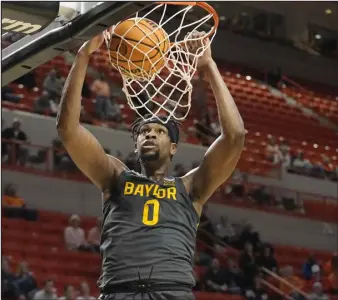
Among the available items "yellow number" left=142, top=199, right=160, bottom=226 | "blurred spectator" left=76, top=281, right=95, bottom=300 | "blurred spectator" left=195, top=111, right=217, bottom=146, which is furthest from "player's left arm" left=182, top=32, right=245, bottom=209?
"blurred spectator" left=195, top=111, right=217, bottom=146

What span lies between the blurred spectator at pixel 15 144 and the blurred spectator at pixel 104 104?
1.54 metres

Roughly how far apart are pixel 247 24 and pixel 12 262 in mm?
11297

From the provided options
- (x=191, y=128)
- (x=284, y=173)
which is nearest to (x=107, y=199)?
(x=191, y=128)

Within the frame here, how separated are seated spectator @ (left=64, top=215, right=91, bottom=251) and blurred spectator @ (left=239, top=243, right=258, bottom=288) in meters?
2.19

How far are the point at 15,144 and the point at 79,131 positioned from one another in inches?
344

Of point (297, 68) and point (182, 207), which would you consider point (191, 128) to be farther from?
point (182, 207)

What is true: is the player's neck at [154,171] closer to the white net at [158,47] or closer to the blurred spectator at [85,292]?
the white net at [158,47]

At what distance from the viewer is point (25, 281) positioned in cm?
1003

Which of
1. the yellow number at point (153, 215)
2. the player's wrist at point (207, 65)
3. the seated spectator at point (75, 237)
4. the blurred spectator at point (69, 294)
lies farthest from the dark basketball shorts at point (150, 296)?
the seated spectator at point (75, 237)

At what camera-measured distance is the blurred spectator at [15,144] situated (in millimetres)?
12414

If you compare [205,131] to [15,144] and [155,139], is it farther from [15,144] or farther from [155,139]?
[155,139]

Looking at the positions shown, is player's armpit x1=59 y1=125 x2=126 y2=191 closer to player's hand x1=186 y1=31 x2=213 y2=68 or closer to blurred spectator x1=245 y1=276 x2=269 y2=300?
player's hand x1=186 y1=31 x2=213 y2=68

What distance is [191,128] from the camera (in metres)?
15.0

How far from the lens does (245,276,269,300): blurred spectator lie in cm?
1200
